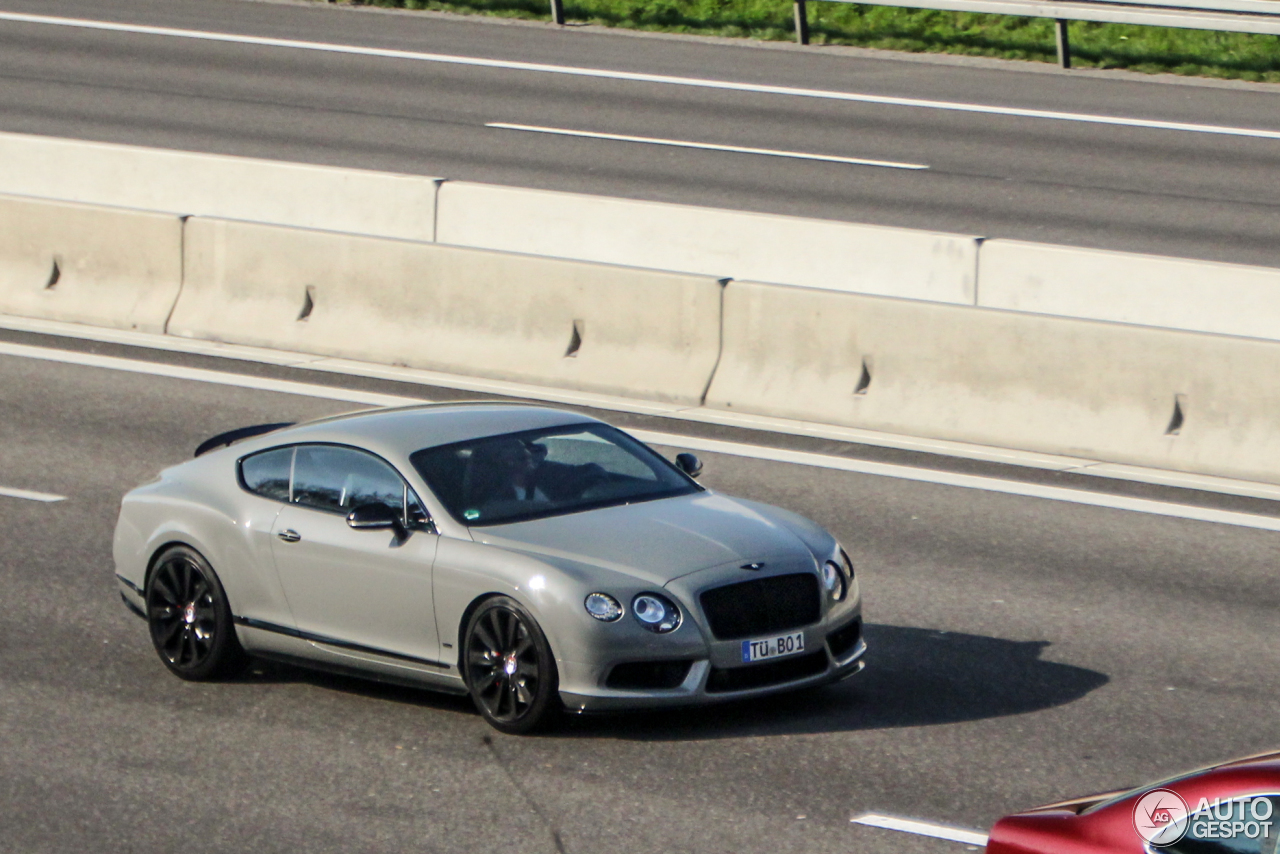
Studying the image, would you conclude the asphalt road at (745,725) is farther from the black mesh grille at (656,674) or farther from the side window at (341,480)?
the side window at (341,480)

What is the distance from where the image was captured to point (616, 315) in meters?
15.3

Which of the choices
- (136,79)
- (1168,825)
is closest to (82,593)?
(1168,825)

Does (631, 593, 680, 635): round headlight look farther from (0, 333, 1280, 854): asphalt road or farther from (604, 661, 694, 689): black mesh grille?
(0, 333, 1280, 854): asphalt road

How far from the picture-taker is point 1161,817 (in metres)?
4.37

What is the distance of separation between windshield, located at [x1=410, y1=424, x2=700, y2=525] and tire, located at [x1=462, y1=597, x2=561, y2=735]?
509 mm

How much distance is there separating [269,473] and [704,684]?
8.10ft

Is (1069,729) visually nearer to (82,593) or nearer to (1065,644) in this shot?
(1065,644)

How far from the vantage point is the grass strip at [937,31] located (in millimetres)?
26781

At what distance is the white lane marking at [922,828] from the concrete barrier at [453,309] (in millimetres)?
7928

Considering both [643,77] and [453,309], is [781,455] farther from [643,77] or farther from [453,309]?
[643,77]

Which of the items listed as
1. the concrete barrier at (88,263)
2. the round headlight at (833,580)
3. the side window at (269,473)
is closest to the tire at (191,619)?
the side window at (269,473)

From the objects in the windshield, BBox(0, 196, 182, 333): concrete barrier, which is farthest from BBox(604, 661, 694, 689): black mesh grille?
BBox(0, 196, 182, 333): concrete barrier

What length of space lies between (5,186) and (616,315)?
9645 millimetres

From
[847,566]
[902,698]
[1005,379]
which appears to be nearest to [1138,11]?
[1005,379]
